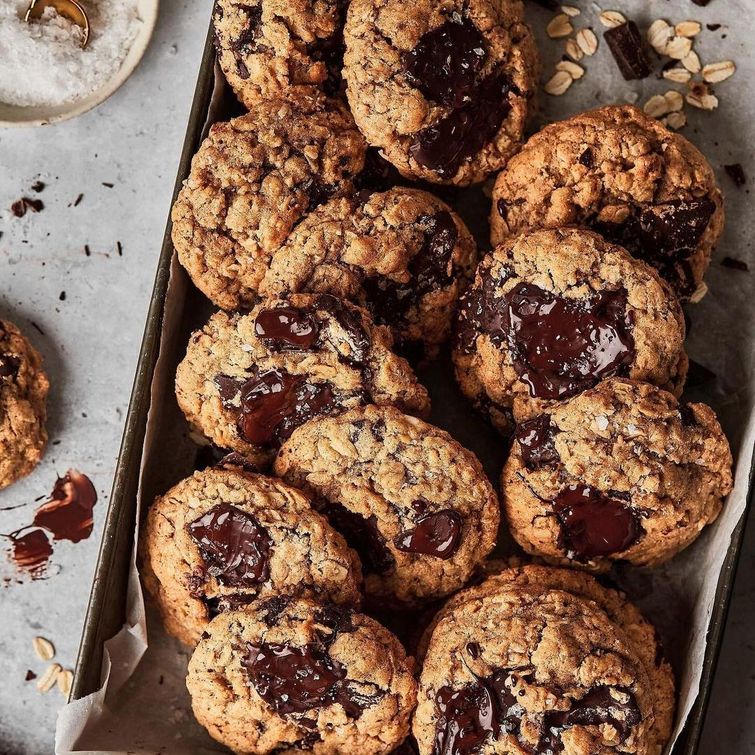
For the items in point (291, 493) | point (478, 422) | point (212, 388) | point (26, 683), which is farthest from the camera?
point (26, 683)

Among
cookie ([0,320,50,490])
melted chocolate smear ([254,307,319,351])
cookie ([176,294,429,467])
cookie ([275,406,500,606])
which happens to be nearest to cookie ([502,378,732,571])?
cookie ([275,406,500,606])

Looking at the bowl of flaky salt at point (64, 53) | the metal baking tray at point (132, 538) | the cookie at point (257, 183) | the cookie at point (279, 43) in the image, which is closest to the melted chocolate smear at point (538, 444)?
the metal baking tray at point (132, 538)

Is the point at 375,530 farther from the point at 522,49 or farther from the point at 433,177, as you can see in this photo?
the point at 522,49

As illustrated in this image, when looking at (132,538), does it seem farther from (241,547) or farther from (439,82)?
(439,82)

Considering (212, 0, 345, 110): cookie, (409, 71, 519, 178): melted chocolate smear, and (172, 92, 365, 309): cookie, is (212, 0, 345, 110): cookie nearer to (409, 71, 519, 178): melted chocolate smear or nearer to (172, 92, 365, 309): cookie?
(172, 92, 365, 309): cookie

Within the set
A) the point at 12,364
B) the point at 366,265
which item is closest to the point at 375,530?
the point at 366,265

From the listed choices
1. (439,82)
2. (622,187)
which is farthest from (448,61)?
(622,187)

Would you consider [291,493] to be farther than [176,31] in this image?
No
